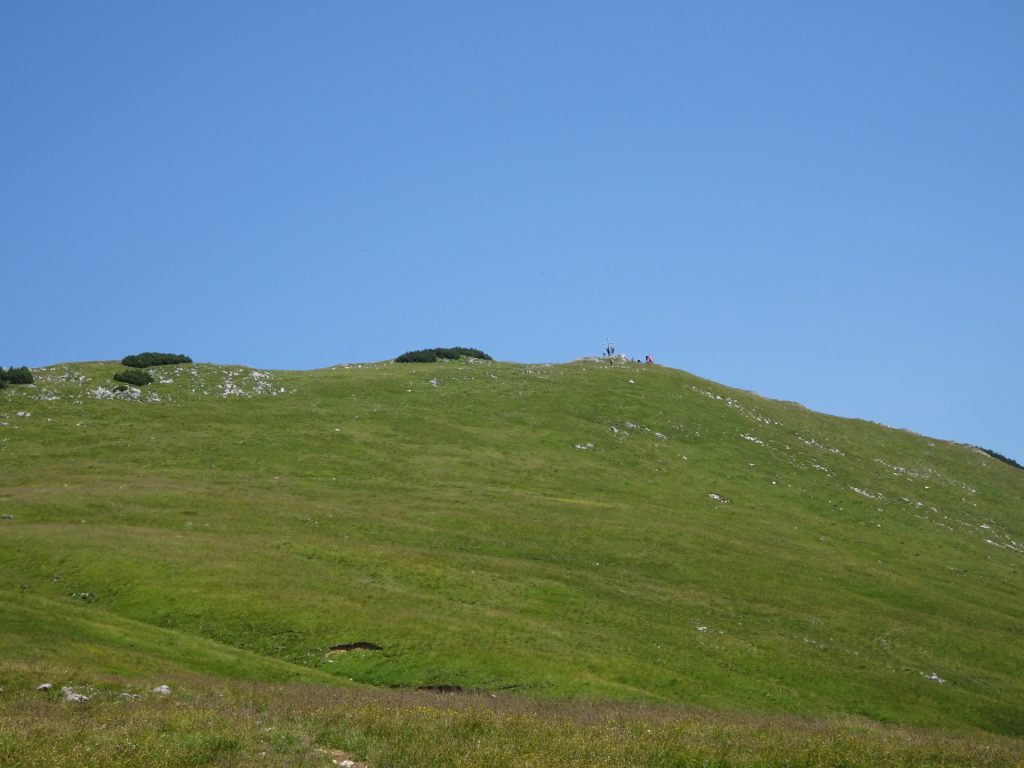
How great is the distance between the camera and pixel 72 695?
2752cm

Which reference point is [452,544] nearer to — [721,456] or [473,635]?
[473,635]

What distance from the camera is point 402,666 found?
1651 inches

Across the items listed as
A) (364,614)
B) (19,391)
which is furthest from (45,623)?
(19,391)

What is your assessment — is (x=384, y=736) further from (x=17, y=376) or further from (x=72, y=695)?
(x=17, y=376)

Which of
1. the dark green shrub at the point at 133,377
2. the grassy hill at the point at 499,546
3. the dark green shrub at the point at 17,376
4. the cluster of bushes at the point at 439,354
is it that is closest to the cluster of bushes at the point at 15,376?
the dark green shrub at the point at 17,376

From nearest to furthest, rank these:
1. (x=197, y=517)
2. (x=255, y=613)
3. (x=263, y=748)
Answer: (x=263, y=748) < (x=255, y=613) < (x=197, y=517)

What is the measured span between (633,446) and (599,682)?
53956 mm

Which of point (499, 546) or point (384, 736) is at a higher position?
point (499, 546)

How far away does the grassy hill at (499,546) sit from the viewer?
1721 inches

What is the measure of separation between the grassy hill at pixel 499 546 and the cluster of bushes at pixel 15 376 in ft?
4.91

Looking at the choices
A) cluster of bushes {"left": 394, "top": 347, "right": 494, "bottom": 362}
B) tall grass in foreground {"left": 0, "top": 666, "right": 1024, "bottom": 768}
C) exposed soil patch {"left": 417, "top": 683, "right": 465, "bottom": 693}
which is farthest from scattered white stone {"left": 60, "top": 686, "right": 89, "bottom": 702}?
cluster of bushes {"left": 394, "top": 347, "right": 494, "bottom": 362}

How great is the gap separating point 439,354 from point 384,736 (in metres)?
103

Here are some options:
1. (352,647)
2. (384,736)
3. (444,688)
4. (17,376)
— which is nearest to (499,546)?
(352,647)

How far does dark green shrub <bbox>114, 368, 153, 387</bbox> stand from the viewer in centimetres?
9056
